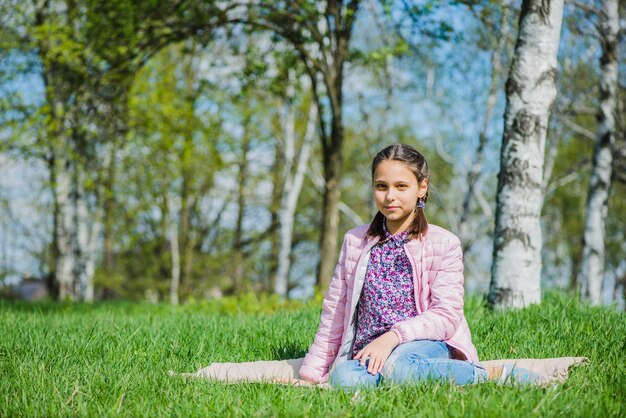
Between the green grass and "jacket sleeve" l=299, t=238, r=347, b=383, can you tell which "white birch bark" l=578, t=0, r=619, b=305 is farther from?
"jacket sleeve" l=299, t=238, r=347, b=383

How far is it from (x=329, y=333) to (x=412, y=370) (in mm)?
614

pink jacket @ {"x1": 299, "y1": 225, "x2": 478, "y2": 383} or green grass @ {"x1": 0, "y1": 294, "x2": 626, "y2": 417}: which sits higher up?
pink jacket @ {"x1": 299, "y1": 225, "x2": 478, "y2": 383}

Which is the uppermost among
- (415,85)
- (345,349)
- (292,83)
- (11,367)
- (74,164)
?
(415,85)

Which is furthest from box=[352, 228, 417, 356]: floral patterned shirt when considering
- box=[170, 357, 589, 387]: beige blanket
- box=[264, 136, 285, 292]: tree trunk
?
box=[264, 136, 285, 292]: tree trunk

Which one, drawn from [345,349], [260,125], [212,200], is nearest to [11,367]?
[345,349]

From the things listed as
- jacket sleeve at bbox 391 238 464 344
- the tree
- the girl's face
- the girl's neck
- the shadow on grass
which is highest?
the tree

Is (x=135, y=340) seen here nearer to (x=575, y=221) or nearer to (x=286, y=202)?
(x=286, y=202)

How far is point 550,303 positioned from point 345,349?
9.12 ft

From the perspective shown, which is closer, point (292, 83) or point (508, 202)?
point (508, 202)

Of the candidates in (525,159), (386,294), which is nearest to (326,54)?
(525,159)

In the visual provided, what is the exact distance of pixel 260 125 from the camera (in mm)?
19734

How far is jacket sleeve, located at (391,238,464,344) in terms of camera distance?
10.7 feet

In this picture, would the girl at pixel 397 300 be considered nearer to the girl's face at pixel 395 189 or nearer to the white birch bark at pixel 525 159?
the girl's face at pixel 395 189

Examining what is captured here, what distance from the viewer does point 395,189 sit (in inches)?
135
